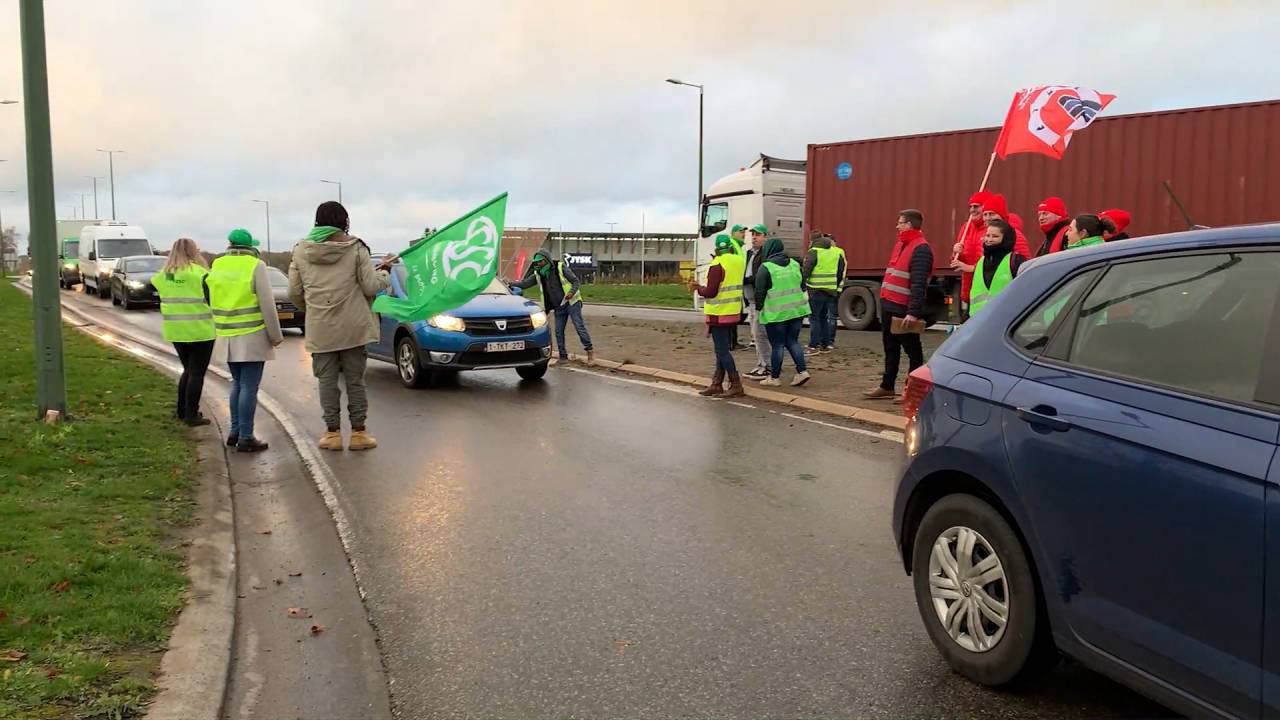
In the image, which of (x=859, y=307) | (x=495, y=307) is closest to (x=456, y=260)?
(x=495, y=307)

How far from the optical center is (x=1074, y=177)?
15.5 meters

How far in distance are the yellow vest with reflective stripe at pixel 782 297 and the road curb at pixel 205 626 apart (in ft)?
19.7

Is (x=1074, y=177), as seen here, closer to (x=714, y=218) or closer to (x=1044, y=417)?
(x=714, y=218)

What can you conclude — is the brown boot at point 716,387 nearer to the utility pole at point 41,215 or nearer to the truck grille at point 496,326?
the truck grille at point 496,326

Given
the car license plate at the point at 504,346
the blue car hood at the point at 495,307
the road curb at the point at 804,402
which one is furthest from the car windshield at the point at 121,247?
the car license plate at the point at 504,346

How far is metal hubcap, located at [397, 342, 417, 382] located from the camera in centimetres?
1120

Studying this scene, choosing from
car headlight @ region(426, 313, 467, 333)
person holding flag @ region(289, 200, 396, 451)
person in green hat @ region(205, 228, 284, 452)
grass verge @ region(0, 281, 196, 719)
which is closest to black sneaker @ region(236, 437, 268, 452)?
person in green hat @ region(205, 228, 284, 452)

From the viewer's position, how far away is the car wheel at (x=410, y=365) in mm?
11070

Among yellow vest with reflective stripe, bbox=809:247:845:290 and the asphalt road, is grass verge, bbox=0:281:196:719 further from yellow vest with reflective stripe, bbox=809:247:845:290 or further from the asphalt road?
yellow vest with reflective stripe, bbox=809:247:845:290

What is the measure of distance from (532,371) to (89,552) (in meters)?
7.33

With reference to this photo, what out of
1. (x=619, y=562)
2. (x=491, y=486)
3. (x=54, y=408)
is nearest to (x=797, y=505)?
(x=619, y=562)

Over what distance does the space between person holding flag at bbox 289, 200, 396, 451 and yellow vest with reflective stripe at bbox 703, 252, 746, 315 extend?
3807 mm

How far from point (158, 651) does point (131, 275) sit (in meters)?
25.1

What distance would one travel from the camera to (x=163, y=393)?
1022 cm
